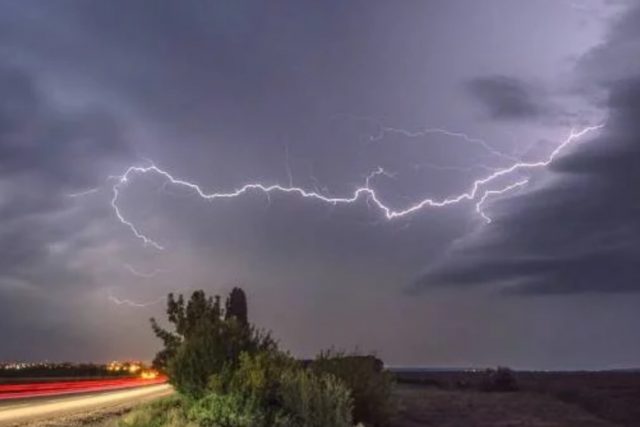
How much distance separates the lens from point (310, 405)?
74.8 feet

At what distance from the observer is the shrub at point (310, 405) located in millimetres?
22047

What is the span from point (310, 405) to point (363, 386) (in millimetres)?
9047

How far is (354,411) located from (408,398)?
19543 millimetres

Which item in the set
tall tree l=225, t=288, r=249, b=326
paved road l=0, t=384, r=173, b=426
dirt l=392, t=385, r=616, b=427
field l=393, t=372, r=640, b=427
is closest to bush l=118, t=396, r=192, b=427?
paved road l=0, t=384, r=173, b=426

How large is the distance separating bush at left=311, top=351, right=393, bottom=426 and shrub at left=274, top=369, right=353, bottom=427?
21.5 ft

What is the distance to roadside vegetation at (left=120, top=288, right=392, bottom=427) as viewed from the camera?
22.6 m

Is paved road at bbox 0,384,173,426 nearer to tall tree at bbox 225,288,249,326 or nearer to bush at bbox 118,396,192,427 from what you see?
bush at bbox 118,396,192,427

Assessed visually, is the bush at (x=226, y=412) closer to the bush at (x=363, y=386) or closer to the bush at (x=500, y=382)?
the bush at (x=363, y=386)

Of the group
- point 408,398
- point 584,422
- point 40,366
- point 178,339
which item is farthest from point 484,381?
point 40,366

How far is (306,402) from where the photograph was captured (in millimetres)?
22672

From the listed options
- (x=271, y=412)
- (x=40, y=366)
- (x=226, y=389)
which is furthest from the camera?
(x=40, y=366)

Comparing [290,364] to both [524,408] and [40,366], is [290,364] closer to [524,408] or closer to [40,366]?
[524,408]

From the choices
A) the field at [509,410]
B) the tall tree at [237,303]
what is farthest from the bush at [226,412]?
the tall tree at [237,303]

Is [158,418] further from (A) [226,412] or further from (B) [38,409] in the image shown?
(B) [38,409]
